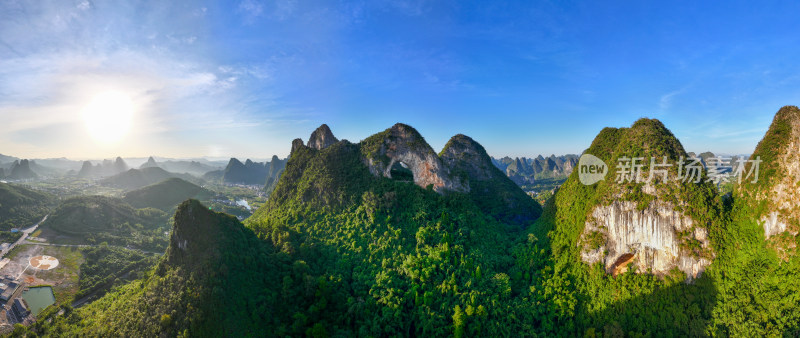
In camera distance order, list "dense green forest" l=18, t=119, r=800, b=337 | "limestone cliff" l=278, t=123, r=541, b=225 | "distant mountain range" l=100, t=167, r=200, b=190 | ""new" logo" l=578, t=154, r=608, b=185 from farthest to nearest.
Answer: "distant mountain range" l=100, t=167, r=200, b=190 → "limestone cliff" l=278, t=123, r=541, b=225 → ""new" logo" l=578, t=154, r=608, b=185 → "dense green forest" l=18, t=119, r=800, b=337

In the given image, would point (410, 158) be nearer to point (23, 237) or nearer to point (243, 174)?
point (23, 237)

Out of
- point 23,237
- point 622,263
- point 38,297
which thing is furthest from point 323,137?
point 23,237

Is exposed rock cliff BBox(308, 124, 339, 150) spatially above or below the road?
above

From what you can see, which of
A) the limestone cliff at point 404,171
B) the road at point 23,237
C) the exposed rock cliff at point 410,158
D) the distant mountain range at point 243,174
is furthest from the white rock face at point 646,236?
the distant mountain range at point 243,174

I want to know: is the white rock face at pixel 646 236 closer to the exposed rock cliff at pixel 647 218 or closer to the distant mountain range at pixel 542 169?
the exposed rock cliff at pixel 647 218

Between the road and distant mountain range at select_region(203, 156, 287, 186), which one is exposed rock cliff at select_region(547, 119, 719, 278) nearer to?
the road

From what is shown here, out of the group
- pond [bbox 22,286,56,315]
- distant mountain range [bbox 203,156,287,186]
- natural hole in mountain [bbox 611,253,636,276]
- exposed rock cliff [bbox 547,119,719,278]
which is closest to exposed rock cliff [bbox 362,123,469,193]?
exposed rock cliff [bbox 547,119,719,278]
